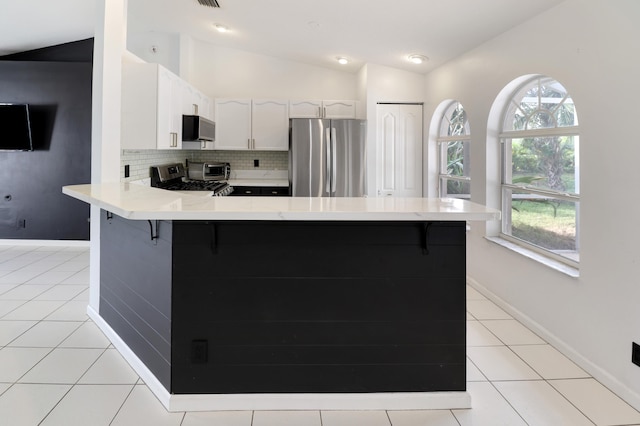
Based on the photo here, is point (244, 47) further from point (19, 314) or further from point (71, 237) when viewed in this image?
point (19, 314)

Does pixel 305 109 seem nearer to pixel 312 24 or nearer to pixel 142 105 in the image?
pixel 312 24

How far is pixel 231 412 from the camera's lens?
1999 millimetres

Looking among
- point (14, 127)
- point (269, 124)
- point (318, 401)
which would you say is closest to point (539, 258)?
point (318, 401)

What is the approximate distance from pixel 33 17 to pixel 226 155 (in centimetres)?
271

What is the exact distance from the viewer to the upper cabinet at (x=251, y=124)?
5.55 metres

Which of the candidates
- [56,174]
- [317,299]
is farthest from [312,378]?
[56,174]

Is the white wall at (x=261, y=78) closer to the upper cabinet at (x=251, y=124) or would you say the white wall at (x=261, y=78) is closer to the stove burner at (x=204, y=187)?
the upper cabinet at (x=251, y=124)

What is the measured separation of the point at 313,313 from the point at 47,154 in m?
5.33

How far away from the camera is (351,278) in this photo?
2.05m

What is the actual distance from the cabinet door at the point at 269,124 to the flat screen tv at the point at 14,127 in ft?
9.92

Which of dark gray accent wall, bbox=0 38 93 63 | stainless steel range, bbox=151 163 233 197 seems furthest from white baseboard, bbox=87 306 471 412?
dark gray accent wall, bbox=0 38 93 63

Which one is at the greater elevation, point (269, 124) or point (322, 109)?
point (322, 109)

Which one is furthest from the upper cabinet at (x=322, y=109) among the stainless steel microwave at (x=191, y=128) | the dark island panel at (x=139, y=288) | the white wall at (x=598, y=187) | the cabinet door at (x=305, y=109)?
the dark island panel at (x=139, y=288)

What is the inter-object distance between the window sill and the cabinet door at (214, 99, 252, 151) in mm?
3477
